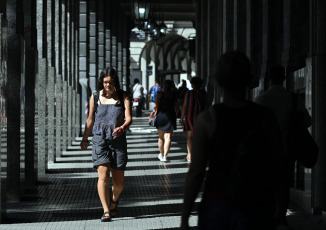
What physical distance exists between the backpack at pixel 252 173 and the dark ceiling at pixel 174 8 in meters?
38.8

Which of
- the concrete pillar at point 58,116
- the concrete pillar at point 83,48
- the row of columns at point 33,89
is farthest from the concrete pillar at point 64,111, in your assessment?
the concrete pillar at point 83,48

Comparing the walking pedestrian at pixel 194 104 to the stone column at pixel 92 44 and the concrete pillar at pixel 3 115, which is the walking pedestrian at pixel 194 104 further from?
the stone column at pixel 92 44

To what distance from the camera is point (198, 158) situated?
3.45m

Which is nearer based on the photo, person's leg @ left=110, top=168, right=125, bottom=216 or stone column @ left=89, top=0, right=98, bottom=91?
person's leg @ left=110, top=168, right=125, bottom=216

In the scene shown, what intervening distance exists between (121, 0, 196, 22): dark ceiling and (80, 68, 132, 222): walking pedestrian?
34282mm

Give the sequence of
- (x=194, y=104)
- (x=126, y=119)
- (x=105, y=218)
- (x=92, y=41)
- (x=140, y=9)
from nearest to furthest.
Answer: (x=105, y=218)
(x=126, y=119)
(x=194, y=104)
(x=140, y=9)
(x=92, y=41)

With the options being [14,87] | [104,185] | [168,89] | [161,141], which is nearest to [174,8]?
[168,89]

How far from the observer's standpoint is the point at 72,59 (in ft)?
68.2

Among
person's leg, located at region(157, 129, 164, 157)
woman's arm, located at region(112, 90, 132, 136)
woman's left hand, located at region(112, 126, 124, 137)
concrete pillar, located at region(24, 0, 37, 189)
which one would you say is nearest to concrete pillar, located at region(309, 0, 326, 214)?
woman's arm, located at region(112, 90, 132, 136)

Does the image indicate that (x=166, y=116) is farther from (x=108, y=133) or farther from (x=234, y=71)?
(x=234, y=71)

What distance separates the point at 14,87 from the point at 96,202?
63.8 inches

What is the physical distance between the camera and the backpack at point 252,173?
329 centimetres

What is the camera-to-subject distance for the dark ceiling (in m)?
45.3

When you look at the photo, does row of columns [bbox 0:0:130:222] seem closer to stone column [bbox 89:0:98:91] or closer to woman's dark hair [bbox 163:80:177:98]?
woman's dark hair [bbox 163:80:177:98]
